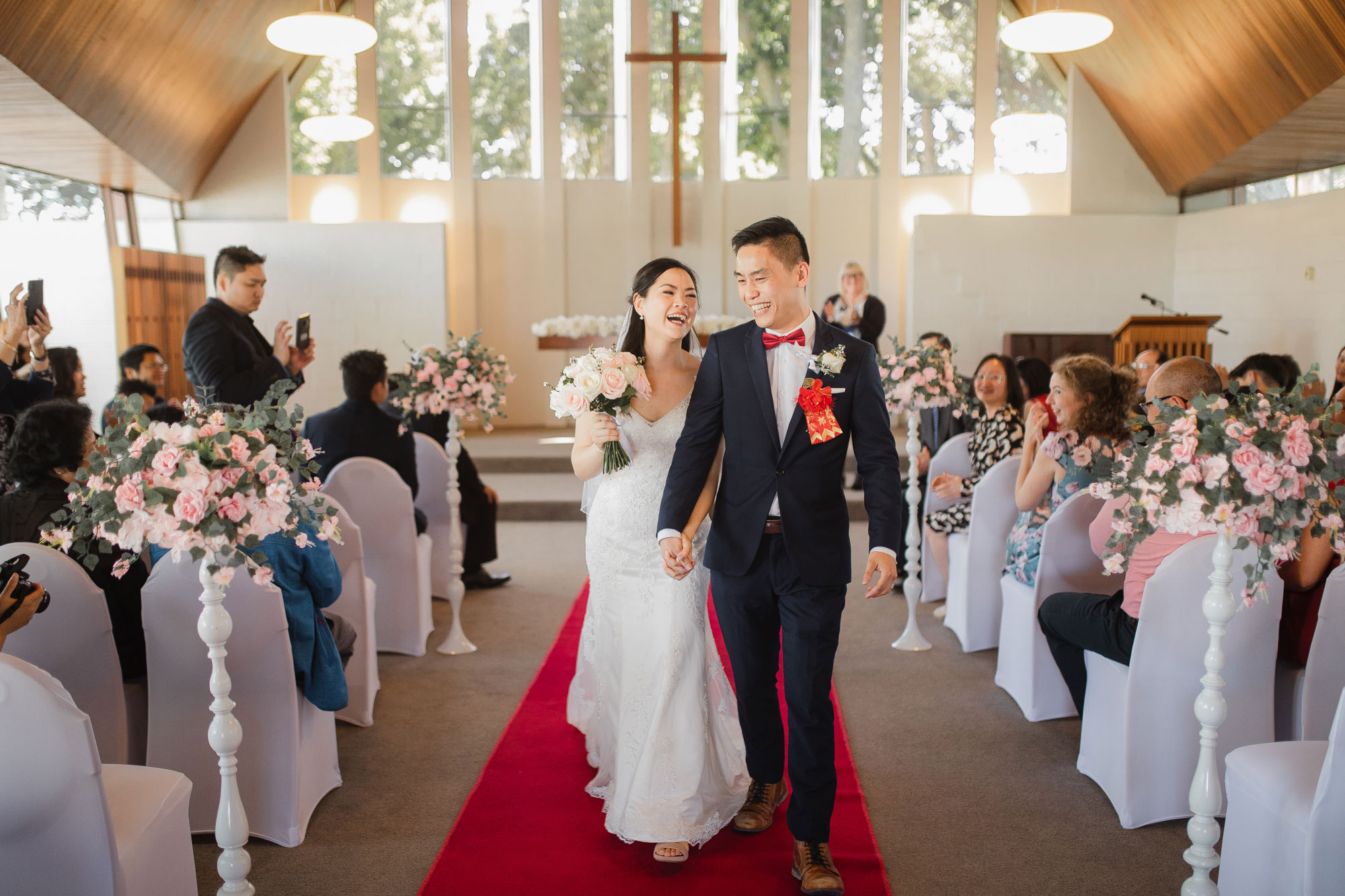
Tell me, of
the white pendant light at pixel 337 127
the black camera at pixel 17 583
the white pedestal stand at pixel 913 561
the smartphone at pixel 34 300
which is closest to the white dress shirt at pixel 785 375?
the black camera at pixel 17 583

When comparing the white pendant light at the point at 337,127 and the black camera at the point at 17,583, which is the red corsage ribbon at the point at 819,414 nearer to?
the black camera at the point at 17,583

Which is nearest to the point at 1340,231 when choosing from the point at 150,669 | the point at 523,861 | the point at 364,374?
the point at 364,374

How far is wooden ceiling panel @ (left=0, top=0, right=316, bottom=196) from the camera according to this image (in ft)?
22.0

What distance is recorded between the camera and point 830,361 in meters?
2.75

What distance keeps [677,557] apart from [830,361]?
680mm

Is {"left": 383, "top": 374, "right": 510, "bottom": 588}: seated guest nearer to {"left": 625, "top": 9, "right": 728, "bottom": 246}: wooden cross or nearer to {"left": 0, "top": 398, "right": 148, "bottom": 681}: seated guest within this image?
{"left": 0, "top": 398, "right": 148, "bottom": 681}: seated guest

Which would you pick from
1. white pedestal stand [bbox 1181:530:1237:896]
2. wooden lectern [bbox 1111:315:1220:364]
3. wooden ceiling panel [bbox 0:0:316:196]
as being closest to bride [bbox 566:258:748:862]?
white pedestal stand [bbox 1181:530:1237:896]

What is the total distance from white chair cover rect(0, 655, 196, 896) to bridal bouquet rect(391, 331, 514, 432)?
3083 mm

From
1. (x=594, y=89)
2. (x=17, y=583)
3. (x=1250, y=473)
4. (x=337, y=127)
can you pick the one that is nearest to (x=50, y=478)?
(x=17, y=583)

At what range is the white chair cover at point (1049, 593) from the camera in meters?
4.04

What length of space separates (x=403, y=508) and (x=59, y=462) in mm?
1967

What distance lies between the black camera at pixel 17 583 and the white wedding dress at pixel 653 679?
1.59 metres

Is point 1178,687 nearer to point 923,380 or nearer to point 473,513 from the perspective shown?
point 923,380

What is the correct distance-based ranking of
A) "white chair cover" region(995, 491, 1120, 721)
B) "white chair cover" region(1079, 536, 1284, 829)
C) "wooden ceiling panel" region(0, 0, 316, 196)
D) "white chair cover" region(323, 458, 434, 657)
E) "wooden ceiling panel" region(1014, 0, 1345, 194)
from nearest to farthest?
"white chair cover" region(1079, 536, 1284, 829), "white chair cover" region(995, 491, 1120, 721), "white chair cover" region(323, 458, 434, 657), "wooden ceiling panel" region(0, 0, 316, 196), "wooden ceiling panel" region(1014, 0, 1345, 194)
